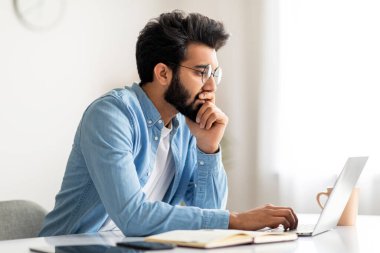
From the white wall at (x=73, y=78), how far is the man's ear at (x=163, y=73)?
1.48 metres

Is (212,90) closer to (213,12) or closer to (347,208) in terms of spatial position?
(347,208)

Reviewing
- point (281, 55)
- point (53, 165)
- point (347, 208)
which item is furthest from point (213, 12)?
point (347, 208)

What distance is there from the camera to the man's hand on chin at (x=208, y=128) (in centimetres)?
202

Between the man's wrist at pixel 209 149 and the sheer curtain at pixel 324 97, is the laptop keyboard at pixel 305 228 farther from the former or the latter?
the sheer curtain at pixel 324 97

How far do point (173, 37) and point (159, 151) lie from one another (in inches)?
14.6

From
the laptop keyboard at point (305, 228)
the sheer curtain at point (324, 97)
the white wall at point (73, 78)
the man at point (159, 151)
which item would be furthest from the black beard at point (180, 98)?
the sheer curtain at point (324, 97)

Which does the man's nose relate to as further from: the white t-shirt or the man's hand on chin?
the white t-shirt

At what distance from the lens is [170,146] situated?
204 centimetres

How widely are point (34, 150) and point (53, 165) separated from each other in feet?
0.52

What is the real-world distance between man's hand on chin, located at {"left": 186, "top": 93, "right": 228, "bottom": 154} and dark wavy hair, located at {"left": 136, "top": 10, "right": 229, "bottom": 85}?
0.56 ft

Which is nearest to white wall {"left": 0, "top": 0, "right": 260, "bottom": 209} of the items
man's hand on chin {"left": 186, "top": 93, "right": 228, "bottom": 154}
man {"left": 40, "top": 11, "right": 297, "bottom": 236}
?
man {"left": 40, "top": 11, "right": 297, "bottom": 236}

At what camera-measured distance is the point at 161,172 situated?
204 cm

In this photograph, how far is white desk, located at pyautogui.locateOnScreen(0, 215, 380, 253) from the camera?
124 cm

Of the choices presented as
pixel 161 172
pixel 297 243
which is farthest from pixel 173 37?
pixel 297 243
